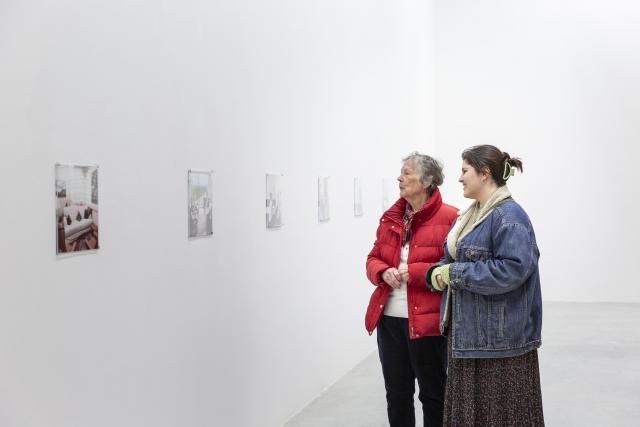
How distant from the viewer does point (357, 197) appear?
27.9 feet

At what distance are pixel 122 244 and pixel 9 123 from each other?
0.99 metres

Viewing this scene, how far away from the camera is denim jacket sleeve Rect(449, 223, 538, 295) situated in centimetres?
388

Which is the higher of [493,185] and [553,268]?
[493,185]

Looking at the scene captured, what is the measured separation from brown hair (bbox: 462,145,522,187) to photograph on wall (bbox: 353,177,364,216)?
4.20m

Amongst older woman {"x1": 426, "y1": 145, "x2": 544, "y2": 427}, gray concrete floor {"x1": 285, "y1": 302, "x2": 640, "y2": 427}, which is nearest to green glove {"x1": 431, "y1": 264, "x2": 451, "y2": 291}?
older woman {"x1": 426, "y1": 145, "x2": 544, "y2": 427}

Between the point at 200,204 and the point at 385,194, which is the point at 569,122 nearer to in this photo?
the point at 385,194

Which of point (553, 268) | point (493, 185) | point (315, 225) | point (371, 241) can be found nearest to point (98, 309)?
point (493, 185)

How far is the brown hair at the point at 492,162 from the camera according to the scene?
4.17 metres

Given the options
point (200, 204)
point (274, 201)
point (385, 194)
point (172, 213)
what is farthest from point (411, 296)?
point (385, 194)

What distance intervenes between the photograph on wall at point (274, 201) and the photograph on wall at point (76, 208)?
2269 mm

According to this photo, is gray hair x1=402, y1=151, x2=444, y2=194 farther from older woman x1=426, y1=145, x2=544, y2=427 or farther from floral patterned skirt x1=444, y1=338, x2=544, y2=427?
floral patterned skirt x1=444, y1=338, x2=544, y2=427

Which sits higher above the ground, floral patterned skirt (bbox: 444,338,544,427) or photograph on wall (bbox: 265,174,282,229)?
photograph on wall (bbox: 265,174,282,229)

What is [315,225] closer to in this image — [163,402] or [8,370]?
[163,402]

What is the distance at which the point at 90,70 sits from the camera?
11.7ft
